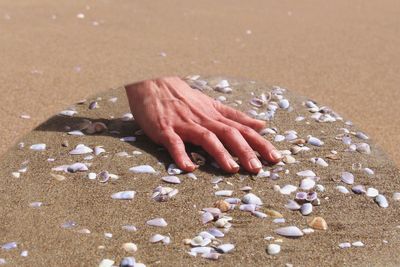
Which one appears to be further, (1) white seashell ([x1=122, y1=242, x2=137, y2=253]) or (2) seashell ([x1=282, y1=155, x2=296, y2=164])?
(2) seashell ([x1=282, y1=155, x2=296, y2=164])

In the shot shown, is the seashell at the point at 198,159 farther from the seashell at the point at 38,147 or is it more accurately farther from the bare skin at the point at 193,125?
the seashell at the point at 38,147

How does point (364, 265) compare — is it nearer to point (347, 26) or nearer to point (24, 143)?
point (24, 143)

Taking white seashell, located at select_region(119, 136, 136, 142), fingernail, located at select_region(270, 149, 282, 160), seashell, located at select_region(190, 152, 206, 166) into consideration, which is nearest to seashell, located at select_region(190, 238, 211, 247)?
seashell, located at select_region(190, 152, 206, 166)

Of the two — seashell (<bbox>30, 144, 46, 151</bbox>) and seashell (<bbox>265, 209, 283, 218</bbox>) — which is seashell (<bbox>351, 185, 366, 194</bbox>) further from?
seashell (<bbox>30, 144, 46, 151</bbox>)

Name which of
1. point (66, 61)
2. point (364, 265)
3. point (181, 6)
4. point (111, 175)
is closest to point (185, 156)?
point (111, 175)

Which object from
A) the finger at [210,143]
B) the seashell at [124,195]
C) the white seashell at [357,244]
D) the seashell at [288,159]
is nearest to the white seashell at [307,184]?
the seashell at [288,159]

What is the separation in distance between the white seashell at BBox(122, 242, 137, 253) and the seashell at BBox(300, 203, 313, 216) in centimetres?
61

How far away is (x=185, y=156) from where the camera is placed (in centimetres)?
245

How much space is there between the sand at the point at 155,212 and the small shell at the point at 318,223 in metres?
0.02

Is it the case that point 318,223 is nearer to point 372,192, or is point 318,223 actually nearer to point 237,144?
point 372,192

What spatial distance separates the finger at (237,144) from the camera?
244 cm

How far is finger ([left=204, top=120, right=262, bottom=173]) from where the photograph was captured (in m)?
2.44

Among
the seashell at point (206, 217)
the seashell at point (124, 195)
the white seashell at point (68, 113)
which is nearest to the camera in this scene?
the seashell at point (206, 217)

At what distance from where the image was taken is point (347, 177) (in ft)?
8.12
